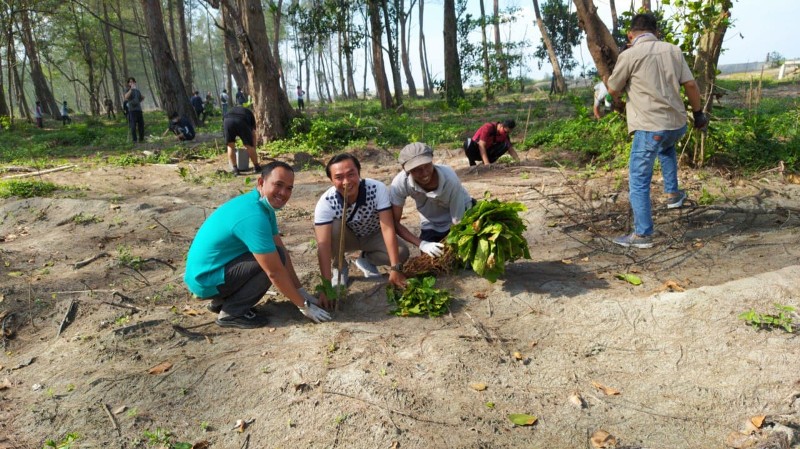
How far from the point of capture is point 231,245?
10.7 feet

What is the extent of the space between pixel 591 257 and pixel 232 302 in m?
2.70

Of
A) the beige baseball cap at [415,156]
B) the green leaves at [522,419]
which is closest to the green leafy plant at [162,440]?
the green leaves at [522,419]

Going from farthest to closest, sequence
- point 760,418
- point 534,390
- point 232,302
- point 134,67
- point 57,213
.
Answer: point 134,67, point 57,213, point 232,302, point 534,390, point 760,418

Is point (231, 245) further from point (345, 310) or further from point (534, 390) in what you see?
point (534, 390)

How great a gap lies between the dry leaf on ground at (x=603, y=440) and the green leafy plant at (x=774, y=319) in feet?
3.94

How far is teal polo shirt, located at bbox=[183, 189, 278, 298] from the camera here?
10.1 feet

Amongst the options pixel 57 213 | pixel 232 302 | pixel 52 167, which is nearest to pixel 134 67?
pixel 52 167

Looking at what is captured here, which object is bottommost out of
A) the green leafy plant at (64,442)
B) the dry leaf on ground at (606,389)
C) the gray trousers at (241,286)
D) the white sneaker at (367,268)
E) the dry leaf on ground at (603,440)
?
the dry leaf on ground at (603,440)

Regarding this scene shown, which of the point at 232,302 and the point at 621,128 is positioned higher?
the point at 621,128

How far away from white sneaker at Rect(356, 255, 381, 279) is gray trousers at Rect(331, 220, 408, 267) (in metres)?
0.04

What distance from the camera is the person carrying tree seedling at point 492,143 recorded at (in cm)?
764

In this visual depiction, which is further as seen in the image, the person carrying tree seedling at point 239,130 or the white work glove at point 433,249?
the person carrying tree seedling at point 239,130

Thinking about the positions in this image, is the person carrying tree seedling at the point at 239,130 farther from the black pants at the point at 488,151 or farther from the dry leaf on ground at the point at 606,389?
the dry leaf on ground at the point at 606,389

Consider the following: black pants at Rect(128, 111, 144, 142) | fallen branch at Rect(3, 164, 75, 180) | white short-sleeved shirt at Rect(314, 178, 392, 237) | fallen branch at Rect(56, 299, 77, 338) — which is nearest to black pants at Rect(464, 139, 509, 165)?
white short-sleeved shirt at Rect(314, 178, 392, 237)
